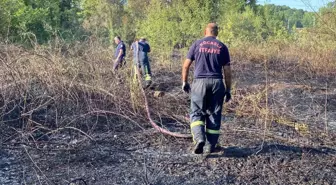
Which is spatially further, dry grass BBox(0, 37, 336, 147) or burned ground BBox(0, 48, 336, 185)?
dry grass BBox(0, 37, 336, 147)

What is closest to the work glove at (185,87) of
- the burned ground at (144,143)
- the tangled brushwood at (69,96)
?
the burned ground at (144,143)

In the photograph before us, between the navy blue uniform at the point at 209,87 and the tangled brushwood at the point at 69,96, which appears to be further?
the tangled brushwood at the point at 69,96

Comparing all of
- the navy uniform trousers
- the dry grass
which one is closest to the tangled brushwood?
the dry grass

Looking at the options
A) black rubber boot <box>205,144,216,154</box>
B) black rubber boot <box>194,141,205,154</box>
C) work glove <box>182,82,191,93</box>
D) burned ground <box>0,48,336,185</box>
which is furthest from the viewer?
work glove <box>182,82,191,93</box>

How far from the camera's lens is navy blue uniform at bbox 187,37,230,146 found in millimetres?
5395

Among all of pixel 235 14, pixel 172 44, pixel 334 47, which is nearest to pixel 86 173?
pixel 334 47

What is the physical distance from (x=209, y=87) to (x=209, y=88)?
2 centimetres

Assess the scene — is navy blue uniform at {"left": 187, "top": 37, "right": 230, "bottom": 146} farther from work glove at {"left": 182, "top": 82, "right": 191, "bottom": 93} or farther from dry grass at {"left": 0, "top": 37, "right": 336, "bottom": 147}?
dry grass at {"left": 0, "top": 37, "right": 336, "bottom": 147}

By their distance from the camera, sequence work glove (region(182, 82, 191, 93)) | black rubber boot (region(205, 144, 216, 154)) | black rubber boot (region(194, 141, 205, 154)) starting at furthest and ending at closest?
work glove (region(182, 82, 191, 93)), black rubber boot (region(205, 144, 216, 154)), black rubber boot (region(194, 141, 205, 154))

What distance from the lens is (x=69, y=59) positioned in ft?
26.6

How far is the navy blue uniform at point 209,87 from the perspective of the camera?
5.39 m

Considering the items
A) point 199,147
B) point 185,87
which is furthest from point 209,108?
point 199,147

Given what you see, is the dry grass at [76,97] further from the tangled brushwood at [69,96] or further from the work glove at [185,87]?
the work glove at [185,87]

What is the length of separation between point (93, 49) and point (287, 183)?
534cm
